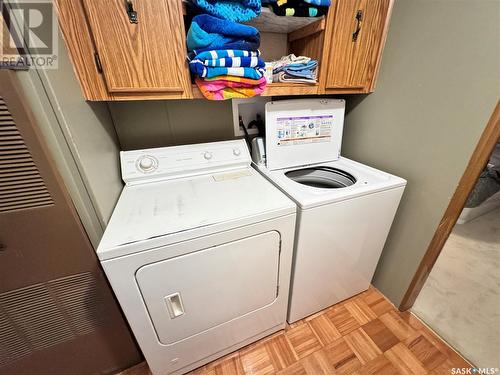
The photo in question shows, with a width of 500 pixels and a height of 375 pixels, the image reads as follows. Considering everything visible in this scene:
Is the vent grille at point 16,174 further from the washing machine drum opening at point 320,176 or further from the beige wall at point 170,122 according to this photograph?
the washing machine drum opening at point 320,176

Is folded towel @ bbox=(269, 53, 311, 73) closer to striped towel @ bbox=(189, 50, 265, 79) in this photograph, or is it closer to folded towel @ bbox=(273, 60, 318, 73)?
folded towel @ bbox=(273, 60, 318, 73)

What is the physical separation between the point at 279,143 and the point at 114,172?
3.27 feet

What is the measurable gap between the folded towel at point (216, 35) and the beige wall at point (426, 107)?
89 centimetres

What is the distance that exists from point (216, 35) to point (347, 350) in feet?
6.25

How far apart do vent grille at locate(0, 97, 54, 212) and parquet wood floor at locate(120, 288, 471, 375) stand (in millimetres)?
1148

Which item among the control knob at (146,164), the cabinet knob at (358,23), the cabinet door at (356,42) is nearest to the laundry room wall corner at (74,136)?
the control knob at (146,164)

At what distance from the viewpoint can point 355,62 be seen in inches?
49.6

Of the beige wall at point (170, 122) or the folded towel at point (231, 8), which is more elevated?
the folded towel at point (231, 8)

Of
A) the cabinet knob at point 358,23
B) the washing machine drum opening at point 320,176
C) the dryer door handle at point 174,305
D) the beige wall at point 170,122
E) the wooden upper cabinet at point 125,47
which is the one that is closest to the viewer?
the wooden upper cabinet at point 125,47

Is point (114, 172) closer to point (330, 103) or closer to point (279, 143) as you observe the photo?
point (279, 143)

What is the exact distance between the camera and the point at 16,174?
0.67 meters

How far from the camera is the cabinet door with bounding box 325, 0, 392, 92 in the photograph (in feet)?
3.70

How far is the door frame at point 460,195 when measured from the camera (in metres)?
0.93

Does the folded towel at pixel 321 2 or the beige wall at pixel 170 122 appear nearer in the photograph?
the folded towel at pixel 321 2
